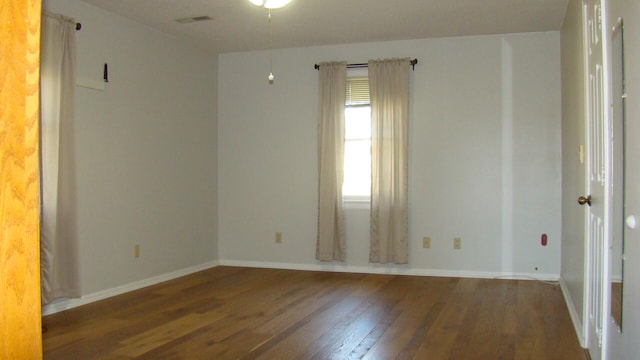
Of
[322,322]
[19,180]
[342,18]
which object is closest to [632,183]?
[19,180]

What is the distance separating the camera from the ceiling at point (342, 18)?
4.57 metres

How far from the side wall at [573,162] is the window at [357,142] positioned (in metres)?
1.96

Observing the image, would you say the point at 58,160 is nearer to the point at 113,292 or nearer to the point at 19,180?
the point at 113,292

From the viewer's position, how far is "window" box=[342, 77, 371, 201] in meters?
5.91

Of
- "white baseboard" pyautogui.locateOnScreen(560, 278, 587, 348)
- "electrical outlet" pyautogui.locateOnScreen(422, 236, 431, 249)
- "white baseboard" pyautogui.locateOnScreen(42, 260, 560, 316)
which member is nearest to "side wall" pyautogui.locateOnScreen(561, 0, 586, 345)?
"white baseboard" pyautogui.locateOnScreen(560, 278, 587, 348)

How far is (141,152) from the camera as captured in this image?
5133 mm

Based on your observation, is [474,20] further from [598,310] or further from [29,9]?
[29,9]

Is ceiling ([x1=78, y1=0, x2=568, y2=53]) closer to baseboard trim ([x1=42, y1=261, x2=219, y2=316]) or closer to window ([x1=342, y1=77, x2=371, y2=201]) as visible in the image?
window ([x1=342, y1=77, x2=371, y2=201])

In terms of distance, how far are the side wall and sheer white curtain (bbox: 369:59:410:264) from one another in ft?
4.99

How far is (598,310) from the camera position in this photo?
2.65m

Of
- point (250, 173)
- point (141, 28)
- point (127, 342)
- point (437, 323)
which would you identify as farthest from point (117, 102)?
point (437, 323)

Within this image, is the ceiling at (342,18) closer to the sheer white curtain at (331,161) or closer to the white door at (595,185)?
the sheer white curtain at (331,161)

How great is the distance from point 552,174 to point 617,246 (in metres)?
3.49

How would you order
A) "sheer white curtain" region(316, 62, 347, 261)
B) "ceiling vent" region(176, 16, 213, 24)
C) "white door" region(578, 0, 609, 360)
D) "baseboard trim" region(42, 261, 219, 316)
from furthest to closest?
"sheer white curtain" region(316, 62, 347, 261)
"ceiling vent" region(176, 16, 213, 24)
"baseboard trim" region(42, 261, 219, 316)
"white door" region(578, 0, 609, 360)
